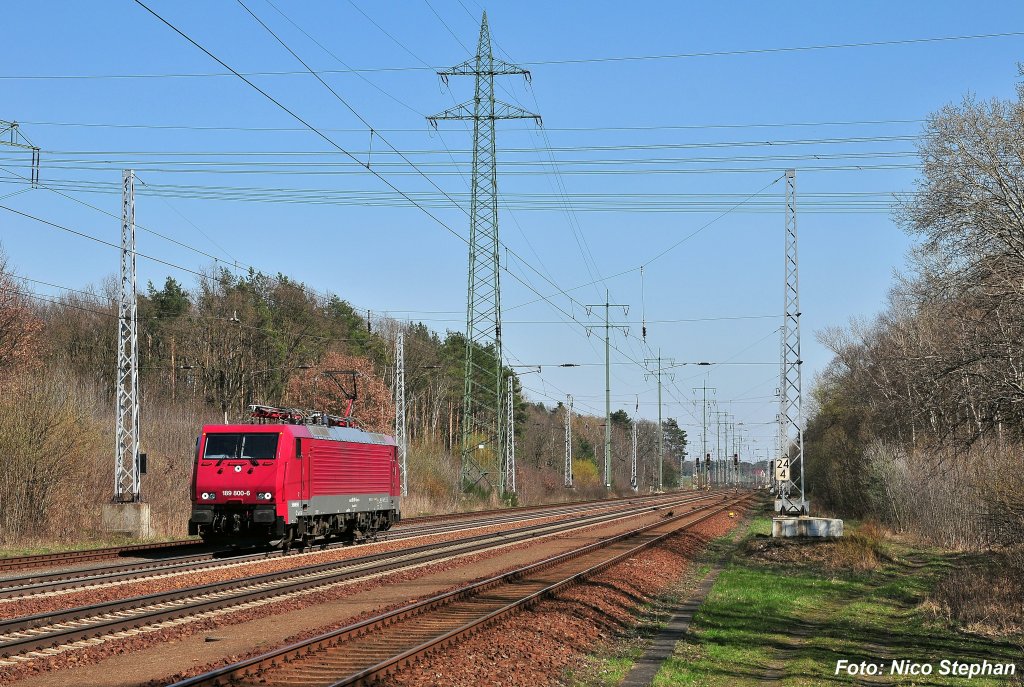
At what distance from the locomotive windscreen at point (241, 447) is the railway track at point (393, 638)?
302 inches

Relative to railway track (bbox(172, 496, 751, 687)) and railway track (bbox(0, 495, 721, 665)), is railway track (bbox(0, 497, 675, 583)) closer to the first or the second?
railway track (bbox(0, 495, 721, 665))

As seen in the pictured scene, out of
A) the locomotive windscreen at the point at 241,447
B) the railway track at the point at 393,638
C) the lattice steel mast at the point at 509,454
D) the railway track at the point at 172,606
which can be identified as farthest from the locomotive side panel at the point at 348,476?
the lattice steel mast at the point at 509,454

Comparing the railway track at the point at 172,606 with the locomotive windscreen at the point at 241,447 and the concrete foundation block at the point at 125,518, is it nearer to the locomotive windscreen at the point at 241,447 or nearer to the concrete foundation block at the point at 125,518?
the locomotive windscreen at the point at 241,447

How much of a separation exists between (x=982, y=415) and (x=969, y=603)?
29.7 feet

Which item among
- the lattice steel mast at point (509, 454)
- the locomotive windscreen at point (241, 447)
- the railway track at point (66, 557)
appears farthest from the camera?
the lattice steel mast at point (509, 454)

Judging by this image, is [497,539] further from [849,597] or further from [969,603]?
[969,603]

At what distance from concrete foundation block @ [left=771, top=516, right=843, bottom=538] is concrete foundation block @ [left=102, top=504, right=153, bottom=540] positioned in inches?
719

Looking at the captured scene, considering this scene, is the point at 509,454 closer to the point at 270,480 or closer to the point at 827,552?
the point at 827,552

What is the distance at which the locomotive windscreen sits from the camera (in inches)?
1086

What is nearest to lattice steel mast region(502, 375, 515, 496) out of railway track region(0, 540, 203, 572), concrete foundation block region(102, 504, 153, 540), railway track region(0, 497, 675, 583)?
railway track region(0, 497, 675, 583)

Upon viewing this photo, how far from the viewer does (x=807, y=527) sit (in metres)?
32.1

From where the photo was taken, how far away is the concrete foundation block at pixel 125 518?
102ft

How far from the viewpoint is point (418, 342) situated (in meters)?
95.3

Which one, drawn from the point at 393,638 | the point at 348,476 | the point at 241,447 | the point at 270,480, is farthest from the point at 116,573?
the point at 348,476
